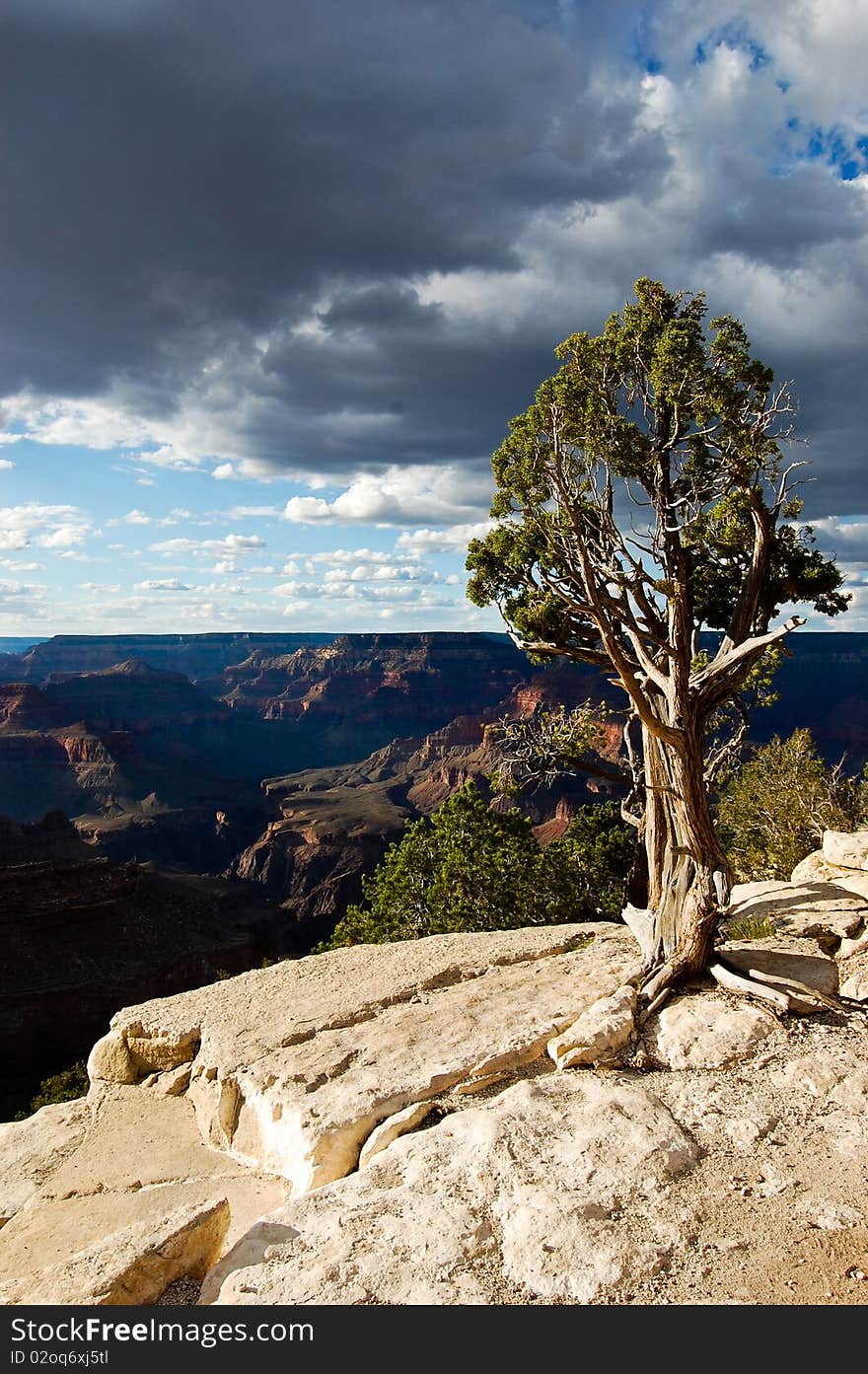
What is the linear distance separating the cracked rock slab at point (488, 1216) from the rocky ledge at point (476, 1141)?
22 millimetres

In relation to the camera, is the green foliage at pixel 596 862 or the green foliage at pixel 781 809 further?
the green foliage at pixel 781 809

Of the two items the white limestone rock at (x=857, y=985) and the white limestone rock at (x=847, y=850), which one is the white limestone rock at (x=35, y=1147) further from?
the white limestone rock at (x=847, y=850)

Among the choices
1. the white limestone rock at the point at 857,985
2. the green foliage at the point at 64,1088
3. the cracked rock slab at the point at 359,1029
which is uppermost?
the white limestone rock at the point at 857,985

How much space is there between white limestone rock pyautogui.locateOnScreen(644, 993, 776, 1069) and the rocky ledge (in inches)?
1.2

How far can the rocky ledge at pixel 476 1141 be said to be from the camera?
606cm

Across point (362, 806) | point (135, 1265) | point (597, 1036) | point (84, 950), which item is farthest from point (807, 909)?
point (362, 806)

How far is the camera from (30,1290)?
6.02 m

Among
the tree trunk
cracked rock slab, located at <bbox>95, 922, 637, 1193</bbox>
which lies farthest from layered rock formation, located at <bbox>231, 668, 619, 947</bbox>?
the tree trunk

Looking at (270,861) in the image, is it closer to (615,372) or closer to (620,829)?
(620,829)

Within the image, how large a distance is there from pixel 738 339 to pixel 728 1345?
1184cm

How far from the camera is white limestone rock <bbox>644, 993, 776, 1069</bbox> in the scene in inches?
344

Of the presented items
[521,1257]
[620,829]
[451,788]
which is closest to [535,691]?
[451,788]

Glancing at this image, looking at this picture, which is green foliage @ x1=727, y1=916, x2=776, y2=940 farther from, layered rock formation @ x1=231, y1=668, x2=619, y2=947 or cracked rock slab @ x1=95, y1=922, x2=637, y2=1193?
layered rock formation @ x1=231, y1=668, x2=619, y2=947

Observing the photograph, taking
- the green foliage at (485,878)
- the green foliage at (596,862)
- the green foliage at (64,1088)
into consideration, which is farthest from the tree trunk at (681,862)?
the green foliage at (64,1088)
